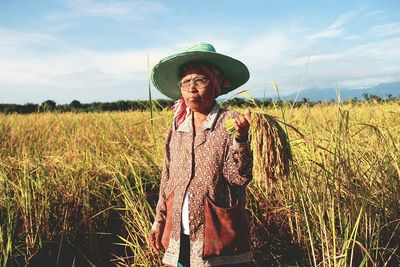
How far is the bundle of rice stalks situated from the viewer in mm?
1333

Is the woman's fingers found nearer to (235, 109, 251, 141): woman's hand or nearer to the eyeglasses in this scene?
(235, 109, 251, 141): woman's hand

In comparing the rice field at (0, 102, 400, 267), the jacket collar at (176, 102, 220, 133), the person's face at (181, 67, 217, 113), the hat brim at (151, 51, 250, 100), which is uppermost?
the hat brim at (151, 51, 250, 100)

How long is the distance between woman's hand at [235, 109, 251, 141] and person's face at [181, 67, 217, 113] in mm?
263

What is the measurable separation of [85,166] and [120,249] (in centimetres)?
59

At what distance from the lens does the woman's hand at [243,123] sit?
51.7 inches

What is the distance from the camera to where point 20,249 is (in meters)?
2.32

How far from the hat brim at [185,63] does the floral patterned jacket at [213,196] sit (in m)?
0.18

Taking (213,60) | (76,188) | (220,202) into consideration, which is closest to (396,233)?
(220,202)

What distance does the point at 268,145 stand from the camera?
4.38 ft

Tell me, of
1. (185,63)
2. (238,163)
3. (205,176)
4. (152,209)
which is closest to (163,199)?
(205,176)

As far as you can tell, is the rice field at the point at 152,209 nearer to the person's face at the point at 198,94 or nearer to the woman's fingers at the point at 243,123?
the person's face at the point at 198,94

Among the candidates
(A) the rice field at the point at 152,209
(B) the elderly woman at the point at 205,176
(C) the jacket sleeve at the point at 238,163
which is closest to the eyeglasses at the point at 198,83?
(B) the elderly woman at the point at 205,176

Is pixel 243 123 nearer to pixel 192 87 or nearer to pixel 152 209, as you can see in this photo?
pixel 192 87

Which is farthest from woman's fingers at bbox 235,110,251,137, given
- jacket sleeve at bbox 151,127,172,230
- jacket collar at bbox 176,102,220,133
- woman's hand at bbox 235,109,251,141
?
jacket sleeve at bbox 151,127,172,230
